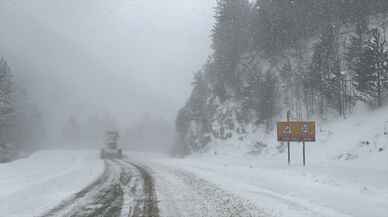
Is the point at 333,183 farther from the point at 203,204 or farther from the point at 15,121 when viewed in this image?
the point at 15,121

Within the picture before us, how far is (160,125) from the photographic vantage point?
425 feet

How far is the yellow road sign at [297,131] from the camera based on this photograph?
19.6 metres

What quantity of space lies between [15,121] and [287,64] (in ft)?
174

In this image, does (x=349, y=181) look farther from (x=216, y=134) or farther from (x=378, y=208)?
(x=216, y=134)

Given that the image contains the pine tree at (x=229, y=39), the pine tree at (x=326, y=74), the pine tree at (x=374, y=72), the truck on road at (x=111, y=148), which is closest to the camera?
the pine tree at (x=374, y=72)

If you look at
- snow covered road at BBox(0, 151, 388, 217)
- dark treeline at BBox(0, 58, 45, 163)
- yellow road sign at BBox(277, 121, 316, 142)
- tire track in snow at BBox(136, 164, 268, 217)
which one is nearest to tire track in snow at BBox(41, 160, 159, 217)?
snow covered road at BBox(0, 151, 388, 217)

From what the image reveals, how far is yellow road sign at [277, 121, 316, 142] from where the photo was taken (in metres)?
19.6

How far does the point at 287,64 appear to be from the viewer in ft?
146

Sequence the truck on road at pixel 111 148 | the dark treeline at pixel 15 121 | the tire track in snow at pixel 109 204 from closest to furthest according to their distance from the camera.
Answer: the tire track in snow at pixel 109 204 < the truck on road at pixel 111 148 < the dark treeline at pixel 15 121

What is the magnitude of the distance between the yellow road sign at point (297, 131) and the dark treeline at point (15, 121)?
140 feet

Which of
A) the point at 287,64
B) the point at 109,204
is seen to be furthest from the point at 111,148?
the point at 109,204

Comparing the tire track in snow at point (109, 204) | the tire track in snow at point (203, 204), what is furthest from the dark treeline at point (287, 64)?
the tire track in snow at point (109, 204)

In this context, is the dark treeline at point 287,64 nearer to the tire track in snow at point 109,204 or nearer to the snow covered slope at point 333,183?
the snow covered slope at point 333,183

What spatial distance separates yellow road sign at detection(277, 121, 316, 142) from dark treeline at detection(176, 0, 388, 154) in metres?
14.6
